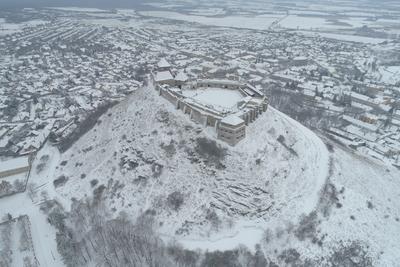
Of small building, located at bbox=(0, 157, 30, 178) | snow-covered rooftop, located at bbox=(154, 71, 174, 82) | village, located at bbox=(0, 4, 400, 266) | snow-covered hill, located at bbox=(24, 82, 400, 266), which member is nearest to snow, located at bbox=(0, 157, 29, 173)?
small building, located at bbox=(0, 157, 30, 178)

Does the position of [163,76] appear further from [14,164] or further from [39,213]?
[39,213]

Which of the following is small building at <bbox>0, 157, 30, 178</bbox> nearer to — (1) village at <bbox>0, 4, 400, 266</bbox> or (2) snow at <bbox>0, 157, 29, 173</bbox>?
(2) snow at <bbox>0, 157, 29, 173</bbox>

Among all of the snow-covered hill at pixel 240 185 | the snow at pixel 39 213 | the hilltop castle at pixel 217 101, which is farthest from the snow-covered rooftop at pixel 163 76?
the snow at pixel 39 213

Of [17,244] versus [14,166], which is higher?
[14,166]

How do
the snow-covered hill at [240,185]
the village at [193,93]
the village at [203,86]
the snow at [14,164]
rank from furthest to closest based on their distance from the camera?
the village at [203,86] < the snow at [14,164] < the village at [193,93] < the snow-covered hill at [240,185]

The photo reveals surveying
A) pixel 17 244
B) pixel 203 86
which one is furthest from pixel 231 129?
pixel 17 244

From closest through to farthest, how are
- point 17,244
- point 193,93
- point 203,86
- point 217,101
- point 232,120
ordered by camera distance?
point 17,244
point 232,120
point 217,101
point 193,93
point 203,86

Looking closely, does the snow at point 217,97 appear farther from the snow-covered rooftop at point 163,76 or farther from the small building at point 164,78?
the snow-covered rooftop at point 163,76
